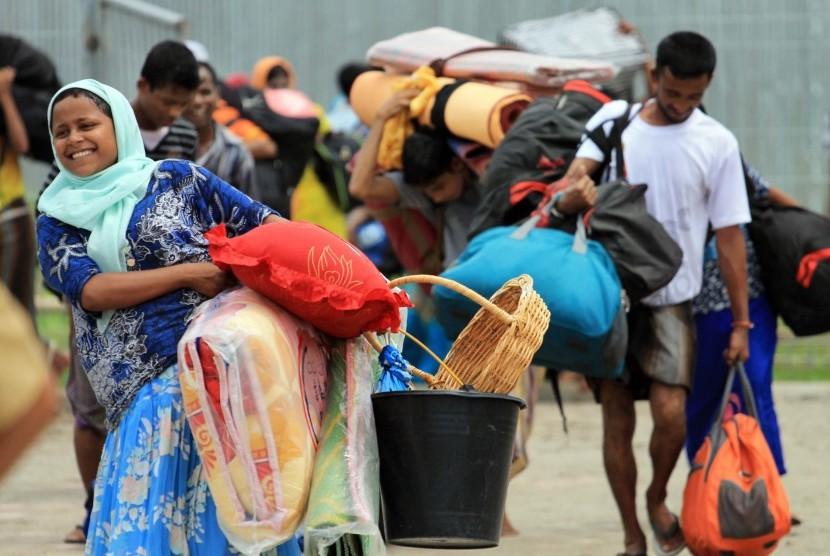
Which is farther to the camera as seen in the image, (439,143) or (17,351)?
(439,143)

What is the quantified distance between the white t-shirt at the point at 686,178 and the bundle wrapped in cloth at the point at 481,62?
96cm

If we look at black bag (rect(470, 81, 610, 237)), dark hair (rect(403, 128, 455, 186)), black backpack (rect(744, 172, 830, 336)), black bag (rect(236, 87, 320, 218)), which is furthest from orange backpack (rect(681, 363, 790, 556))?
black bag (rect(236, 87, 320, 218))

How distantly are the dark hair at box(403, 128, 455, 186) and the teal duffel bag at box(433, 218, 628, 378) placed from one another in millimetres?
1262

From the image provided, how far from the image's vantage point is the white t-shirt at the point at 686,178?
22.6 feet

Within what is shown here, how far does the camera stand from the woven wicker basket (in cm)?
475

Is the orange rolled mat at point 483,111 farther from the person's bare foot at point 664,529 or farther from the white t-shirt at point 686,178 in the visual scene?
the person's bare foot at point 664,529

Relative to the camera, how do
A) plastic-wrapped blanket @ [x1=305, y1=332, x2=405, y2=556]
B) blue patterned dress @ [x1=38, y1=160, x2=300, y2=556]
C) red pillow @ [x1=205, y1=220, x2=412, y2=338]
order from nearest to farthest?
plastic-wrapped blanket @ [x1=305, y1=332, x2=405, y2=556]
red pillow @ [x1=205, y1=220, x2=412, y2=338]
blue patterned dress @ [x1=38, y1=160, x2=300, y2=556]

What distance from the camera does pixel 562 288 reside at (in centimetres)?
641

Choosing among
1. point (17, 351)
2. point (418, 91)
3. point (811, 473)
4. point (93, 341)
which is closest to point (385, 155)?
point (418, 91)

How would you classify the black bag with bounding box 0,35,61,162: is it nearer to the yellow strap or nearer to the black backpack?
the yellow strap

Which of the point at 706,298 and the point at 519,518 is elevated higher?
the point at 706,298

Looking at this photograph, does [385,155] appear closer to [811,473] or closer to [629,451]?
[629,451]

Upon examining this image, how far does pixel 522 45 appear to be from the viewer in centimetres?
1276

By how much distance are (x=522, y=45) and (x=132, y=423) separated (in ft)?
27.4
